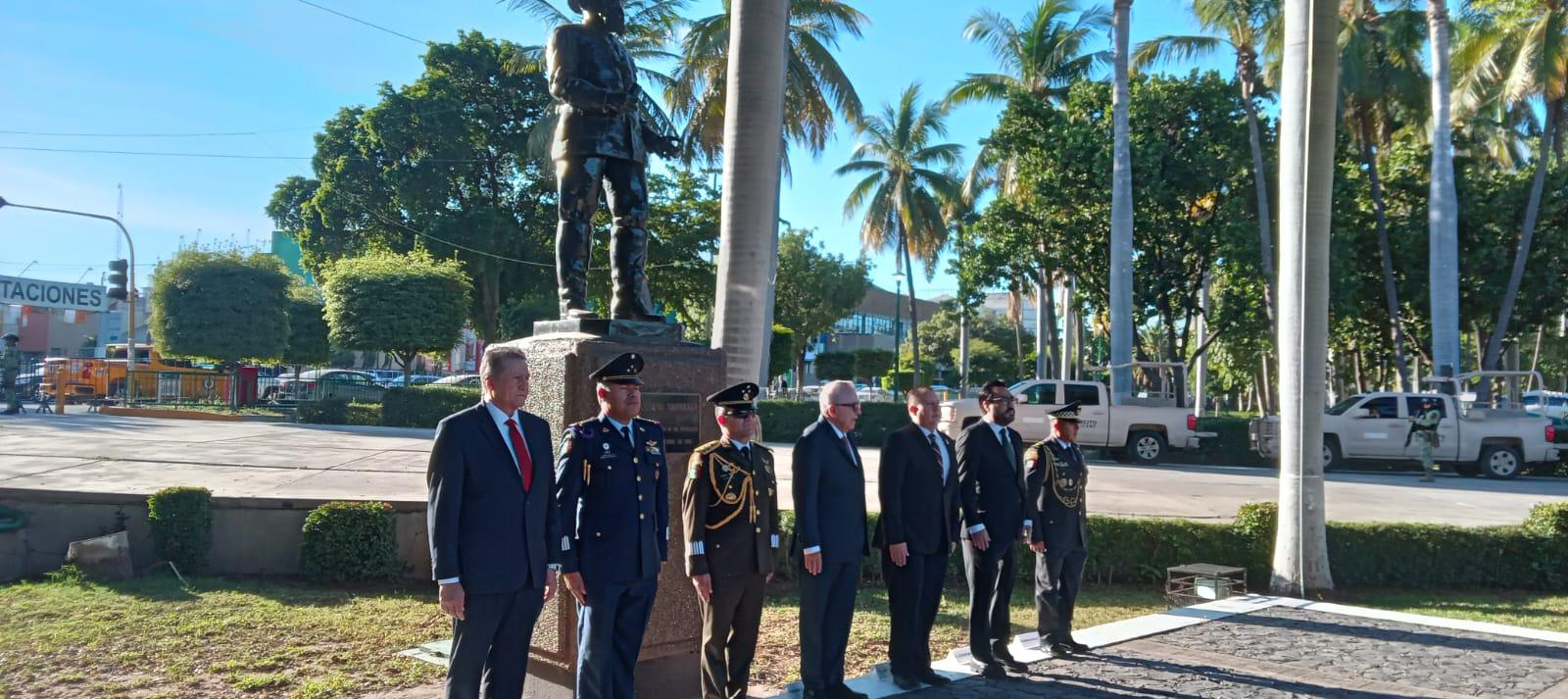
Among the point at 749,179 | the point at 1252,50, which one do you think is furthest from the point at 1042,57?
the point at 749,179

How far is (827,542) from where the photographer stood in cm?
543

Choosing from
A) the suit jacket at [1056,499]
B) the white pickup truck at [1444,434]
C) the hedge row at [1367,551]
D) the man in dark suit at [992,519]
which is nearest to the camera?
the man in dark suit at [992,519]

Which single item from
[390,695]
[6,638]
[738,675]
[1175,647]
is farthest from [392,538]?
[1175,647]

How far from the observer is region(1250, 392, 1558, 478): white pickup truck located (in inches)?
822

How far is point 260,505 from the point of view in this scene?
8.76m

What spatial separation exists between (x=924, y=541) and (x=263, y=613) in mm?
4801

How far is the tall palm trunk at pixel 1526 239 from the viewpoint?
78.2 ft

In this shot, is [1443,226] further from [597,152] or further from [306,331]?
[306,331]

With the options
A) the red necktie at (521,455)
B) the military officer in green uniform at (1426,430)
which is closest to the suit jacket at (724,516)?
the red necktie at (521,455)

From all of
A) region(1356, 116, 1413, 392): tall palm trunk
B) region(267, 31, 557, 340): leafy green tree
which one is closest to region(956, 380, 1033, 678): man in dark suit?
region(1356, 116, 1413, 392): tall palm trunk

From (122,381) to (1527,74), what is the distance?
37103mm

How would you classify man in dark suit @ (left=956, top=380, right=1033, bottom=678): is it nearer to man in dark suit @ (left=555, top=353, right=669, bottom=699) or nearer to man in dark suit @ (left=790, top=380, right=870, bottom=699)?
man in dark suit @ (left=790, top=380, right=870, bottom=699)

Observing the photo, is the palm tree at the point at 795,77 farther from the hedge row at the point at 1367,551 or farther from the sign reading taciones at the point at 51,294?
the sign reading taciones at the point at 51,294

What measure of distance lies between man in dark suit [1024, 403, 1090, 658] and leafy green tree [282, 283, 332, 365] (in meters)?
32.7
